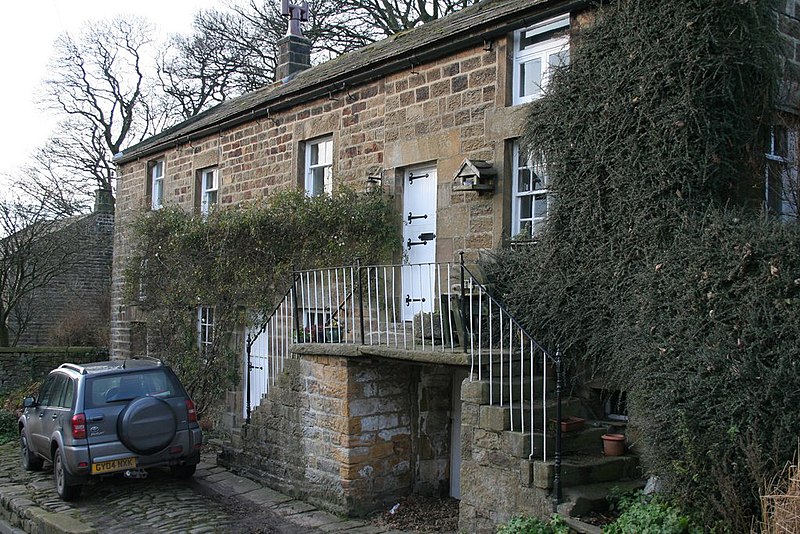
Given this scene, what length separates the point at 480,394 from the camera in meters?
7.27

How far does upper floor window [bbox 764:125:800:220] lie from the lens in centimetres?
756

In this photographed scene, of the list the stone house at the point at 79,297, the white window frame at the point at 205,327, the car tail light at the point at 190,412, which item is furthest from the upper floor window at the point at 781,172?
the stone house at the point at 79,297

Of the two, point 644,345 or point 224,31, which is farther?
point 224,31

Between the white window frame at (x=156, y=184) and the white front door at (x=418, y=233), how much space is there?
845cm

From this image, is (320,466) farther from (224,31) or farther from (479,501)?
(224,31)

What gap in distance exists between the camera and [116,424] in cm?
980

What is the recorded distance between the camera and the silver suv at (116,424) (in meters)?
9.65

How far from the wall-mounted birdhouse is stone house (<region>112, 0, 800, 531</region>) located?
0.06ft

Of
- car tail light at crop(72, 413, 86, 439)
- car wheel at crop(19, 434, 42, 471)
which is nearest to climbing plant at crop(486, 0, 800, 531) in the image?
car tail light at crop(72, 413, 86, 439)

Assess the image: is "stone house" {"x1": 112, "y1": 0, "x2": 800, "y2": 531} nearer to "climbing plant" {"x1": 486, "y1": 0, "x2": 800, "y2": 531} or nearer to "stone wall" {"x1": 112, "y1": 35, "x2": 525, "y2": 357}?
"stone wall" {"x1": 112, "y1": 35, "x2": 525, "y2": 357}

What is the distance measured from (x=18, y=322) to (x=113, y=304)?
28.7ft

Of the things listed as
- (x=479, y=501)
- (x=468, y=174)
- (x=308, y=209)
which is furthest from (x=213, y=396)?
(x=479, y=501)

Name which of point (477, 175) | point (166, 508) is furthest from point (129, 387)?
point (477, 175)

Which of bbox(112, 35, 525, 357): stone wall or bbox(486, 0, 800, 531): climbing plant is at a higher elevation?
bbox(112, 35, 525, 357): stone wall
